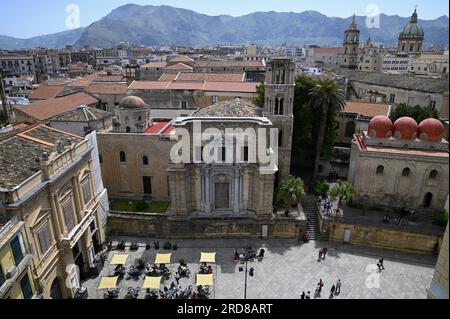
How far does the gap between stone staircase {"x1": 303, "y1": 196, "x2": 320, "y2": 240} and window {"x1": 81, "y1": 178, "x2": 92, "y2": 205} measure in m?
20.0

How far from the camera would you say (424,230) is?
28.5 metres

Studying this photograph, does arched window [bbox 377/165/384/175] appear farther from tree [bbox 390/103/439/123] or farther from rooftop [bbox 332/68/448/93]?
rooftop [bbox 332/68/448/93]

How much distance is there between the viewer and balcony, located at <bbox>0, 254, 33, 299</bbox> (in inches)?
639

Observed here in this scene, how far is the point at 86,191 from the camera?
26.8 m

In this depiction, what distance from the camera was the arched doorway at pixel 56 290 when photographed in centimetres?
2203

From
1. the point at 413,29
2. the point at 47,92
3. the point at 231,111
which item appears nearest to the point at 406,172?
the point at 231,111

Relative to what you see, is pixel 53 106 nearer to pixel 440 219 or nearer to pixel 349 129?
pixel 349 129

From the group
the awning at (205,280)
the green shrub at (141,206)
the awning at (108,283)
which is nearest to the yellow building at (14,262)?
the awning at (108,283)

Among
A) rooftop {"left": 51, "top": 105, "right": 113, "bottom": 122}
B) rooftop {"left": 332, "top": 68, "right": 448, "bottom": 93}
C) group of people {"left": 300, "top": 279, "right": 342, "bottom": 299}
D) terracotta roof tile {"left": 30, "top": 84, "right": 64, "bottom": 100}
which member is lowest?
group of people {"left": 300, "top": 279, "right": 342, "bottom": 299}

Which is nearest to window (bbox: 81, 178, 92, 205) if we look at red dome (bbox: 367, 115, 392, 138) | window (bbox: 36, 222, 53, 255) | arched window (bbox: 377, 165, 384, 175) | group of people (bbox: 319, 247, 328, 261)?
window (bbox: 36, 222, 53, 255)

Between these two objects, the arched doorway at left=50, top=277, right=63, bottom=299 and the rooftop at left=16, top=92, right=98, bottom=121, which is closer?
the arched doorway at left=50, top=277, right=63, bottom=299

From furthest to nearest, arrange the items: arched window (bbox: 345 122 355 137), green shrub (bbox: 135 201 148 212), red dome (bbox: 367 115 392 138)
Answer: arched window (bbox: 345 122 355 137) < green shrub (bbox: 135 201 148 212) < red dome (bbox: 367 115 392 138)

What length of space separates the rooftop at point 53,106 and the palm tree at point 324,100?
1262 inches
